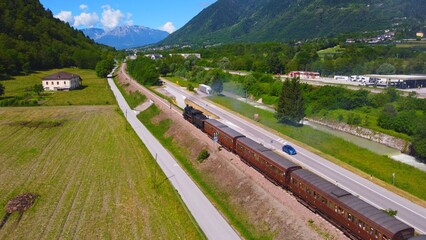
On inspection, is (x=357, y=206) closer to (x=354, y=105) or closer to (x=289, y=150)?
(x=289, y=150)

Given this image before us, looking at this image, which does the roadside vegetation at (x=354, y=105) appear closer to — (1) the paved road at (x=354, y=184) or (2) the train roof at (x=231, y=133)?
(1) the paved road at (x=354, y=184)

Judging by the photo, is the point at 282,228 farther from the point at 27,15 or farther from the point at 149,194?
the point at 27,15

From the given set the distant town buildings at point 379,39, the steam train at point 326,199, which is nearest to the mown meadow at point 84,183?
the steam train at point 326,199

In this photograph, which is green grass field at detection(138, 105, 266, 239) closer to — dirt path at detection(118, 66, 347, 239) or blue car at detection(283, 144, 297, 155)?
dirt path at detection(118, 66, 347, 239)

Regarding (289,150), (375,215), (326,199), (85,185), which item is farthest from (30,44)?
(375,215)

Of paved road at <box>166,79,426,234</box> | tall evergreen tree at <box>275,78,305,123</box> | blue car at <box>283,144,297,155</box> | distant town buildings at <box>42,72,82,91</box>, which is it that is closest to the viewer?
paved road at <box>166,79,426,234</box>

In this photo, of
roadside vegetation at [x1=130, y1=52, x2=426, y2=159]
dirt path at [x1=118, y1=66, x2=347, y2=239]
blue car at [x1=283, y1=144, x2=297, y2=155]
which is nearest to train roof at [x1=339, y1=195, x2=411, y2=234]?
dirt path at [x1=118, y1=66, x2=347, y2=239]

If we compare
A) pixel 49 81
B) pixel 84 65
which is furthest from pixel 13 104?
pixel 84 65
